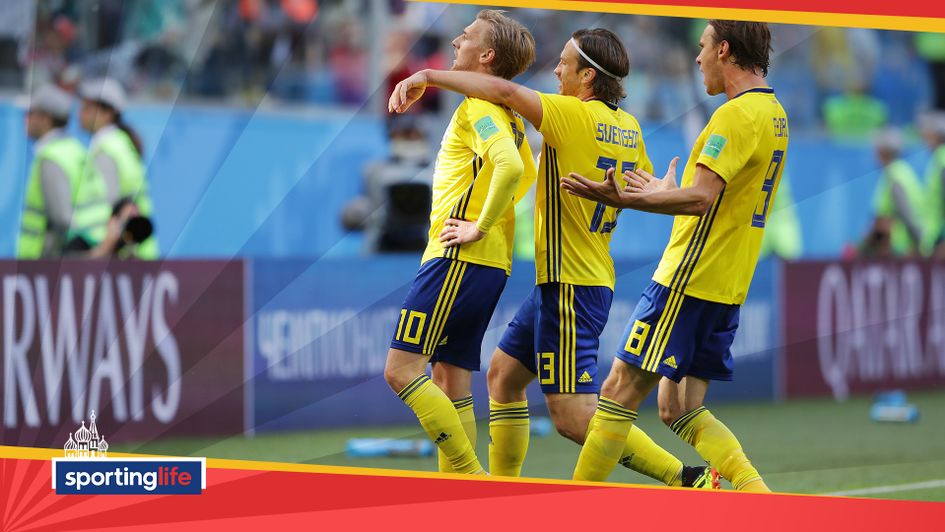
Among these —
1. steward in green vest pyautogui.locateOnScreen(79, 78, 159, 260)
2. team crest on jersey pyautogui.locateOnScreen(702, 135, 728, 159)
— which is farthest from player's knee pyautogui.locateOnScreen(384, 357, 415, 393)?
steward in green vest pyautogui.locateOnScreen(79, 78, 159, 260)

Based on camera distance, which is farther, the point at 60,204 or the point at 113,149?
the point at 113,149

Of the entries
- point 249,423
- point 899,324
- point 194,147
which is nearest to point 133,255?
point 249,423

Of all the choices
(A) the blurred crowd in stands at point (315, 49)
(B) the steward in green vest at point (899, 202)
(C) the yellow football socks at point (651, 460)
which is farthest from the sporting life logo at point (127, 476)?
(B) the steward in green vest at point (899, 202)

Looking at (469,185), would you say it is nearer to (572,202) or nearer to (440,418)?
(572,202)

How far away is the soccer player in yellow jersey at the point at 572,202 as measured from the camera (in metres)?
5.80

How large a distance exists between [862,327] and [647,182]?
28.2 feet

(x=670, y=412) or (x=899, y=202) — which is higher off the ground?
(x=899, y=202)

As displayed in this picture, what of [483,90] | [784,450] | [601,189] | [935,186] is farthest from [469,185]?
[935,186]

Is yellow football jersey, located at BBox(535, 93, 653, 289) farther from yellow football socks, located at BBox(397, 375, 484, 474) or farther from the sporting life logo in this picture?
the sporting life logo

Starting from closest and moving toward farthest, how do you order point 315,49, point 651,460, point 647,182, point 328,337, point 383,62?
1. point 647,182
2. point 651,460
3. point 328,337
4. point 383,62
5. point 315,49

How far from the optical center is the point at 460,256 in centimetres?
597

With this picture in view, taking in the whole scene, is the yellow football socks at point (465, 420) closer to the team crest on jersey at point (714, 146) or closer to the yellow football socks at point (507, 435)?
the yellow football socks at point (507, 435)

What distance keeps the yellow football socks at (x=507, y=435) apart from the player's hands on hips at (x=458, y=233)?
836 mm

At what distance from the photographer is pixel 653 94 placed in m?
14.8
